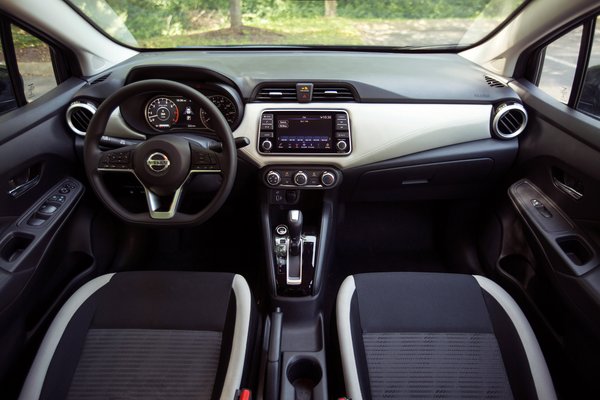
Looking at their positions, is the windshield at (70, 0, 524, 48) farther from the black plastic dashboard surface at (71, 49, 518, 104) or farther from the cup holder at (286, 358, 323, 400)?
the cup holder at (286, 358, 323, 400)

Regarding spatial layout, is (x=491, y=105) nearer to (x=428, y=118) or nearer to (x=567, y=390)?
(x=428, y=118)

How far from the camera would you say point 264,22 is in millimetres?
2459

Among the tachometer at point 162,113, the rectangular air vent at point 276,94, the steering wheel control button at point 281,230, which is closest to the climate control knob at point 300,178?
the steering wheel control button at point 281,230

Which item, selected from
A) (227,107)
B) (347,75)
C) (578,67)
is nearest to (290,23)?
(347,75)

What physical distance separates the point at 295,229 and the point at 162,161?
0.66 m

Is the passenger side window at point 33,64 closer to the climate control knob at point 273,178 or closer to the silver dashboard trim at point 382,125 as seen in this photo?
the silver dashboard trim at point 382,125

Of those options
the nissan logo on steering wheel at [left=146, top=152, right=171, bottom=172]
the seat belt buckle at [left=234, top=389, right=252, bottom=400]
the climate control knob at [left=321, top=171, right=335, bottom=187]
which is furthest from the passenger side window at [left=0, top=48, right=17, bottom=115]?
the seat belt buckle at [left=234, top=389, right=252, bottom=400]

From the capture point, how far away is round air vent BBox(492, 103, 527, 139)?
190 centimetres

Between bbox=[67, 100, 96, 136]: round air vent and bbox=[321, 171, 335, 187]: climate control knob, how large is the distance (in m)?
1.06

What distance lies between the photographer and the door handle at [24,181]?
166 cm

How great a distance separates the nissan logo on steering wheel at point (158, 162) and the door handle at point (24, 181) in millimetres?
608

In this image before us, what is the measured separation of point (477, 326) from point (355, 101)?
104 centimetres

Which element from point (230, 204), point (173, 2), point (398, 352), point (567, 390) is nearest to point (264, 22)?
point (173, 2)

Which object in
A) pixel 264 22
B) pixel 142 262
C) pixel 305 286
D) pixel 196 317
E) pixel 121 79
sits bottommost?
pixel 142 262
